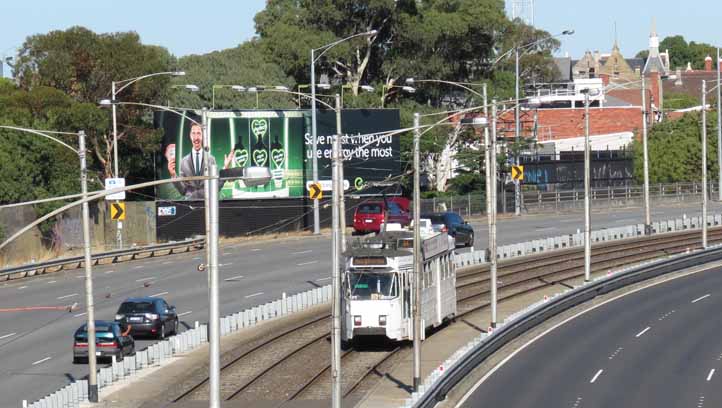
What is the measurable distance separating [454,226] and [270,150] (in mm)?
16745

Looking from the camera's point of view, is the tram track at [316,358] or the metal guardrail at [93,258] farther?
the metal guardrail at [93,258]

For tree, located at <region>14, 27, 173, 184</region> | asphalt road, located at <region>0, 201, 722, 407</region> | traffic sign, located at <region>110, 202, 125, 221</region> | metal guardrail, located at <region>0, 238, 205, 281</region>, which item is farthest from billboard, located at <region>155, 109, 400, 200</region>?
traffic sign, located at <region>110, 202, 125, 221</region>

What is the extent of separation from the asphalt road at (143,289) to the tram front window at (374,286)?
8.24 metres

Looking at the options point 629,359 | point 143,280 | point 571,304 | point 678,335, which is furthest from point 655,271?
point 143,280

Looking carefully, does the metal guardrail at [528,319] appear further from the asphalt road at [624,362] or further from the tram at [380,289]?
the tram at [380,289]

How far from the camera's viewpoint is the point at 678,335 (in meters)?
42.1

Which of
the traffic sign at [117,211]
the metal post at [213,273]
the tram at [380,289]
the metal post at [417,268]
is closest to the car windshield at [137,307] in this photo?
the tram at [380,289]

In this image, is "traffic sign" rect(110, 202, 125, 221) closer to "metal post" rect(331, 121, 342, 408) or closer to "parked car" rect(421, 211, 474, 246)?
"parked car" rect(421, 211, 474, 246)

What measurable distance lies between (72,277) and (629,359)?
2923 centimetres

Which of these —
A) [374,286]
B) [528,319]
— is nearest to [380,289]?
[374,286]

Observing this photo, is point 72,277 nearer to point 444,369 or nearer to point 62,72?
point 62,72

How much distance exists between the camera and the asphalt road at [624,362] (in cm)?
3234

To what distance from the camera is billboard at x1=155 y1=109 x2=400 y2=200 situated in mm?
75250

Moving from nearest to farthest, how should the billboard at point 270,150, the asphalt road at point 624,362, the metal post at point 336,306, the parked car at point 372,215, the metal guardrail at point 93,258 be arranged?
the metal post at point 336,306
the asphalt road at point 624,362
the metal guardrail at point 93,258
the parked car at point 372,215
the billboard at point 270,150
